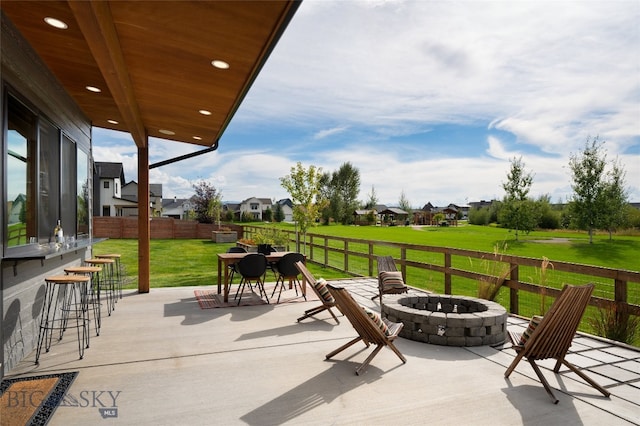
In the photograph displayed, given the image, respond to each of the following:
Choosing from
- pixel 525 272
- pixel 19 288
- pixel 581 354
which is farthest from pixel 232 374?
pixel 525 272

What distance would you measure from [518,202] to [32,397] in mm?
34752

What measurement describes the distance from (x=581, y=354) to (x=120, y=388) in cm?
446

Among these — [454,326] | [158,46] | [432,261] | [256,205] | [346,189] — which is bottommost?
[432,261]

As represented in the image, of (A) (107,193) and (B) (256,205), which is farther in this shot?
(B) (256,205)

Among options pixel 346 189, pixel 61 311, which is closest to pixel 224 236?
pixel 61 311

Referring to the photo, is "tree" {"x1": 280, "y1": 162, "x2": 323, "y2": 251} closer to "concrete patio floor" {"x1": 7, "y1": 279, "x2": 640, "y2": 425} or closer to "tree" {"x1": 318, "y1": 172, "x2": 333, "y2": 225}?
"concrete patio floor" {"x1": 7, "y1": 279, "x2": 640, "y2": 425}

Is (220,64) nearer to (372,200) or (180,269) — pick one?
(180,269)

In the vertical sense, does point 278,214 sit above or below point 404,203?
below

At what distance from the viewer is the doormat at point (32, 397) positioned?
108 inches

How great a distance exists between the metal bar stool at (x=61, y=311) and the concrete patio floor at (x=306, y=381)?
14 centimetres

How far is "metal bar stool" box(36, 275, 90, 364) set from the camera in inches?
156

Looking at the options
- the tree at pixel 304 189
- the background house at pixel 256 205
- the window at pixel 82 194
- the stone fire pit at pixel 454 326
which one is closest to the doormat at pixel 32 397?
the stone fire pit at pixel 454 326

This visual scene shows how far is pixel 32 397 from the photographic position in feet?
10.1

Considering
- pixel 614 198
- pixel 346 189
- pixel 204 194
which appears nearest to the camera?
pixel 614 198
